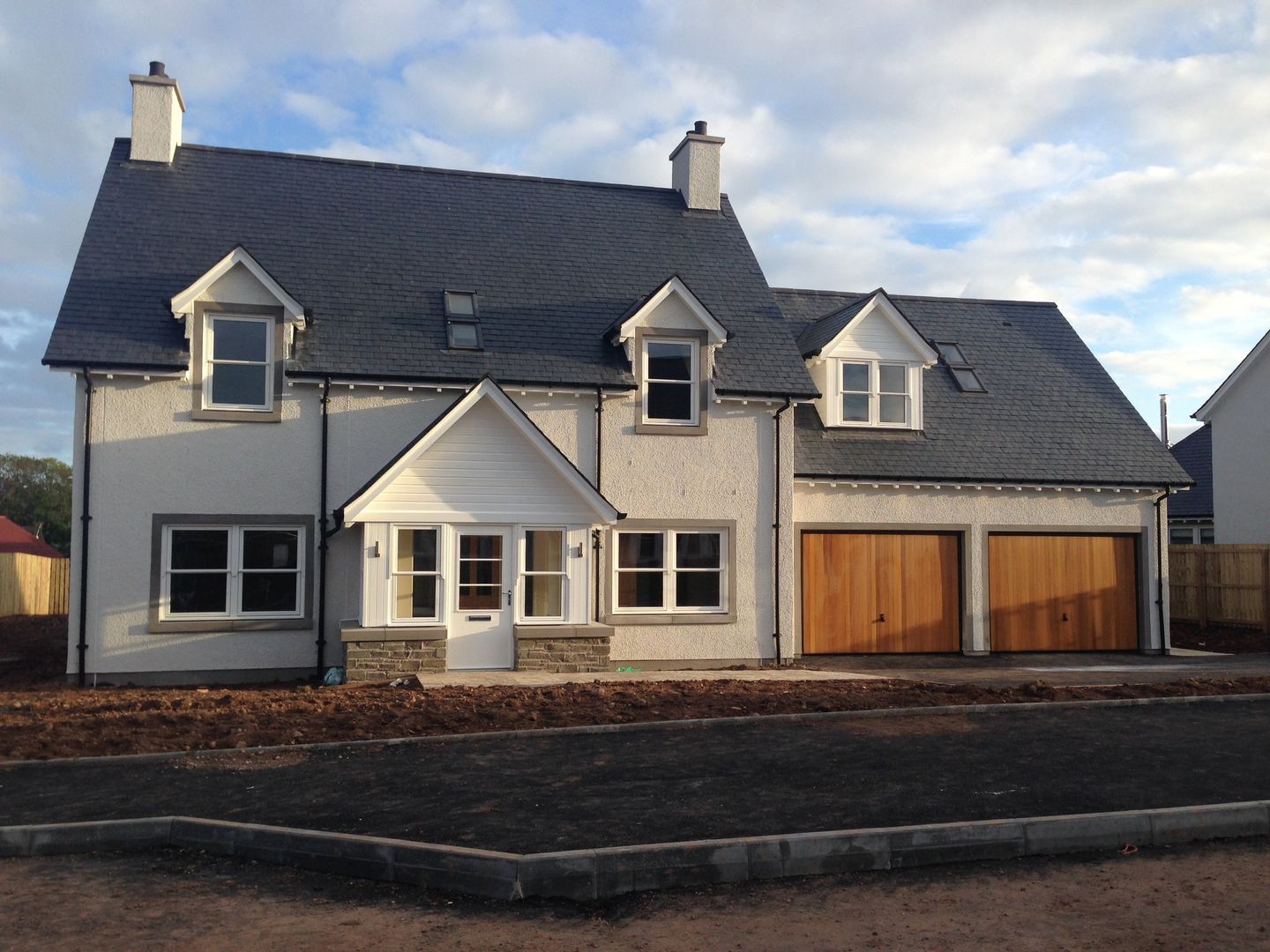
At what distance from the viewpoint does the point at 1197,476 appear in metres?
36.1

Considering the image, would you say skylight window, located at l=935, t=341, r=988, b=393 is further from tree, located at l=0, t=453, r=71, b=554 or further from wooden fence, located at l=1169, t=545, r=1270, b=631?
tree, located at l=0, t=453, r=71, b=554

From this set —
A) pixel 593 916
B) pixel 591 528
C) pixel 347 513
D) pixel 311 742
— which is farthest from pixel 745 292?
pixel 593 916

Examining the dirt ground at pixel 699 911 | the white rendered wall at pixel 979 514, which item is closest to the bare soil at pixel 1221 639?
the white rendered wall at pixel 979 514

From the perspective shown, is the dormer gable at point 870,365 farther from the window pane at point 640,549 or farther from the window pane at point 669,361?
the window pane at point 640,549

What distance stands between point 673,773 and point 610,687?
526cm

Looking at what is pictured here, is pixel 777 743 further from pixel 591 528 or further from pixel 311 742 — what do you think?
pixel 591 528

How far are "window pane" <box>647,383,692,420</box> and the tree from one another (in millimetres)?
84041

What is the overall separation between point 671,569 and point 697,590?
23.9 inches

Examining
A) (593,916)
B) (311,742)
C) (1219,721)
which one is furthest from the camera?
(1219,721)

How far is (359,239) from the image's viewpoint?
67.1 ft

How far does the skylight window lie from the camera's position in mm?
22906

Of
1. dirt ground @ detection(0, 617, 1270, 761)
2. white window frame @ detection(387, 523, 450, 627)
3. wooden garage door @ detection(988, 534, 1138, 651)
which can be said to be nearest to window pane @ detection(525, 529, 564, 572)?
white window frame @ detection(387, 523, 450, 627)

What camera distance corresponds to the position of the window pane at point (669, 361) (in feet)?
63.7

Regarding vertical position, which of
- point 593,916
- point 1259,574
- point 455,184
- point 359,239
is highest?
point 455,184
